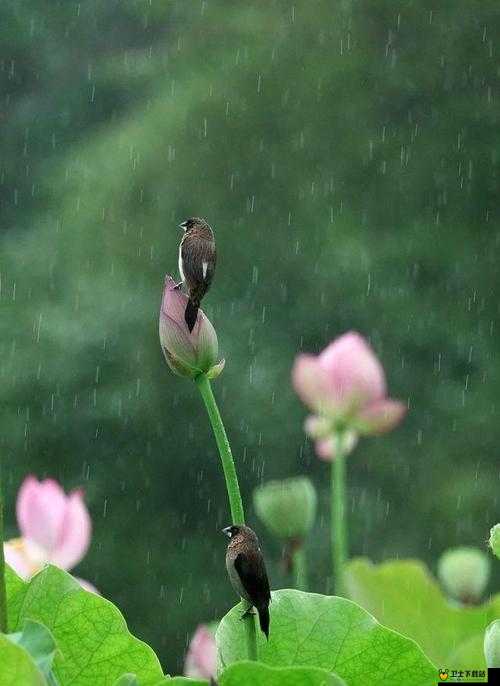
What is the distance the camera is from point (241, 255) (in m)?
3.79

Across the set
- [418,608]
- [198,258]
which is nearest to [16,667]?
[198,258]

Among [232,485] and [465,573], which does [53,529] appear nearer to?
[465,573]

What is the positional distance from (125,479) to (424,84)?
79.2 inches

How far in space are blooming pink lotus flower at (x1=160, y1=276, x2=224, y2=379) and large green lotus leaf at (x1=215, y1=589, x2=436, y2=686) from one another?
70 mm

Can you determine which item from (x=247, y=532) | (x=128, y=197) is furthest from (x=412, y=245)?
(x=247, y=532)

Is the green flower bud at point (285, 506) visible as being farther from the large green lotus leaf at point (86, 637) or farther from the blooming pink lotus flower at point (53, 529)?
the large green lotus leaf at point (86, 637)

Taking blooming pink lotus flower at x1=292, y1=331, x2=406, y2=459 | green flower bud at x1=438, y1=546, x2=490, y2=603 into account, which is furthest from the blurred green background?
green flower bud at x1=438, y1=546, x2=490, y2=603

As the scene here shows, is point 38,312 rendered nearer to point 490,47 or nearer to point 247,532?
point 490,47

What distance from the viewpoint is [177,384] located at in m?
3.50

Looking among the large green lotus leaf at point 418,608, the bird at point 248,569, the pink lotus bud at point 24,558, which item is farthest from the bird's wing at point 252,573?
the pink lotus bud at point 24,558

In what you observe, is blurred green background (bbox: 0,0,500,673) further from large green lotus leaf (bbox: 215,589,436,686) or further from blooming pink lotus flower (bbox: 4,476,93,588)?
large green lotus leaf (bbox: 215,589,436,686)

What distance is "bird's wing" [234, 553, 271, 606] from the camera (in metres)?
0.30

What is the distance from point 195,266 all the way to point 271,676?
0.11 meters

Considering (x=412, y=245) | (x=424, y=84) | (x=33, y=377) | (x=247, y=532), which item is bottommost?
(x=33, y=377)
